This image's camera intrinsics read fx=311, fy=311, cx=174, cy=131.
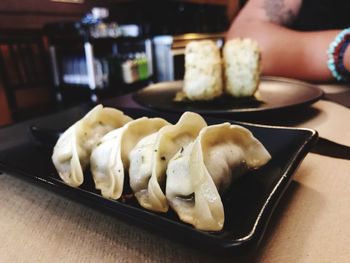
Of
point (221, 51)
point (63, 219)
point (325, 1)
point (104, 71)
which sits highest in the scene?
point (325, 1)

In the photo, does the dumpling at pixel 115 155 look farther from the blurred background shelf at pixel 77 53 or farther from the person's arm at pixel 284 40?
the blurred background shelf at pixel 77 53

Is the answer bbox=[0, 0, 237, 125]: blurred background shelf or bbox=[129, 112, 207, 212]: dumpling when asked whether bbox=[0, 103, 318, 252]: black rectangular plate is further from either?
bbox=[0, 0, 237, 125]: blurred background shelf

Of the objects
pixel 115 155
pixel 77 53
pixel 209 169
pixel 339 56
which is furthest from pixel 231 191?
pixel 77 53

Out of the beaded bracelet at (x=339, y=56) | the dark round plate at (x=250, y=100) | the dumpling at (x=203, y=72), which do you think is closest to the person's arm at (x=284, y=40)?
the beaded bracelet at (x=339, y=56)

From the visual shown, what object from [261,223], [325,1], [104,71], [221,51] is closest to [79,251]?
[261,223]

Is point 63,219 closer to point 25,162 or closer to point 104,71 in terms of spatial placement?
point 25,162

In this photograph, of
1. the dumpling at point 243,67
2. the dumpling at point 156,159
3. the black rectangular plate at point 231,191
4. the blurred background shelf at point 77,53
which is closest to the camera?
the black rectangular plate at point 231,191
